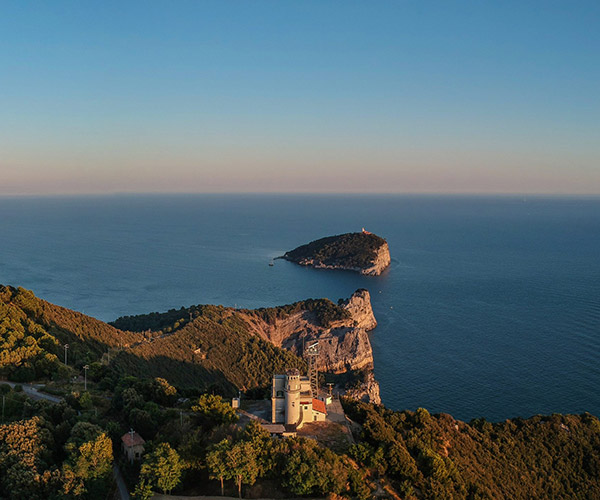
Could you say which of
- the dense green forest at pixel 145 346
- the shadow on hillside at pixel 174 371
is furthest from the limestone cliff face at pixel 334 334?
the shadow on hillside at pixel 174 371

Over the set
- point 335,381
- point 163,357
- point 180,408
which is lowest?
point 335,381

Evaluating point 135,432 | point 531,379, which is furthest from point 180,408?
point 531,379

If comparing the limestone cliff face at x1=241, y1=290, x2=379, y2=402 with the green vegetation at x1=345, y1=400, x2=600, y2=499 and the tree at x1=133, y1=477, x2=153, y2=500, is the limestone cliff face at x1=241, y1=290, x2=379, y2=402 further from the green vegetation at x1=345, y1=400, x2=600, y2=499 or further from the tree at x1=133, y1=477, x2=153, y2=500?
the tree at x1=133, y1=477, x2=153, y2=500

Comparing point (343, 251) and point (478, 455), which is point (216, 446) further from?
point (343, 251)

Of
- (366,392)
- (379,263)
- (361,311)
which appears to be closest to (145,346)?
(366,392)

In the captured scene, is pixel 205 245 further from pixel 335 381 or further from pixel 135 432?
pixel 135 432

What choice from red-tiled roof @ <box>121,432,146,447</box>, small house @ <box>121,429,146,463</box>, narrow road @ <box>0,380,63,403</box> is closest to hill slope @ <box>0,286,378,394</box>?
narrow road @ <box>0,380,63,403</box>
